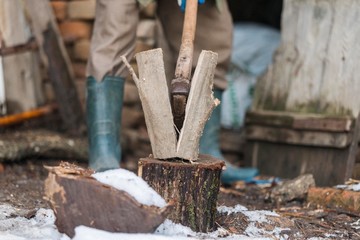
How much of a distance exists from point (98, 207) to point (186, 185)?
1.08 feet

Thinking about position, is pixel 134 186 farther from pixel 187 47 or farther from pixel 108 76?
pixel 108 76

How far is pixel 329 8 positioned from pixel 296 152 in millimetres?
775

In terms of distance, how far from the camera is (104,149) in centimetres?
284

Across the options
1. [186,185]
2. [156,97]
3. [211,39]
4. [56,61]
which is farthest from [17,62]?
[186,185]

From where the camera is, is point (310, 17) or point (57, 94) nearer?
point (310, 17)

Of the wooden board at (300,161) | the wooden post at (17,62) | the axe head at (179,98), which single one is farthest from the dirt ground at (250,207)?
the wooden post at (17,62)

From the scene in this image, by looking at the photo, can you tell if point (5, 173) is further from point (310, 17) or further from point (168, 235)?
point (310, 17)

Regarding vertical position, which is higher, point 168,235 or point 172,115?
point 172,115

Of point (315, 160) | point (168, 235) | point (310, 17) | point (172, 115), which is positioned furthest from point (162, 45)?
point (168, 235)

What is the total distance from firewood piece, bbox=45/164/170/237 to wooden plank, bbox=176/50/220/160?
32cm

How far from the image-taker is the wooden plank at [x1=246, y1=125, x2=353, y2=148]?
125 inches

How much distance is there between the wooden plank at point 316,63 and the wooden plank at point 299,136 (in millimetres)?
118

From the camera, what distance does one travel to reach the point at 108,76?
290cm

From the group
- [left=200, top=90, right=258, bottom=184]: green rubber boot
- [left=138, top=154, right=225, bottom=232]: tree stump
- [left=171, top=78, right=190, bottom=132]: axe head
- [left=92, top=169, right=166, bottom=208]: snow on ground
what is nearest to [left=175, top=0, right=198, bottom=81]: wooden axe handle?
[left=171, top=78, right=190, bottom=132]: axe head
